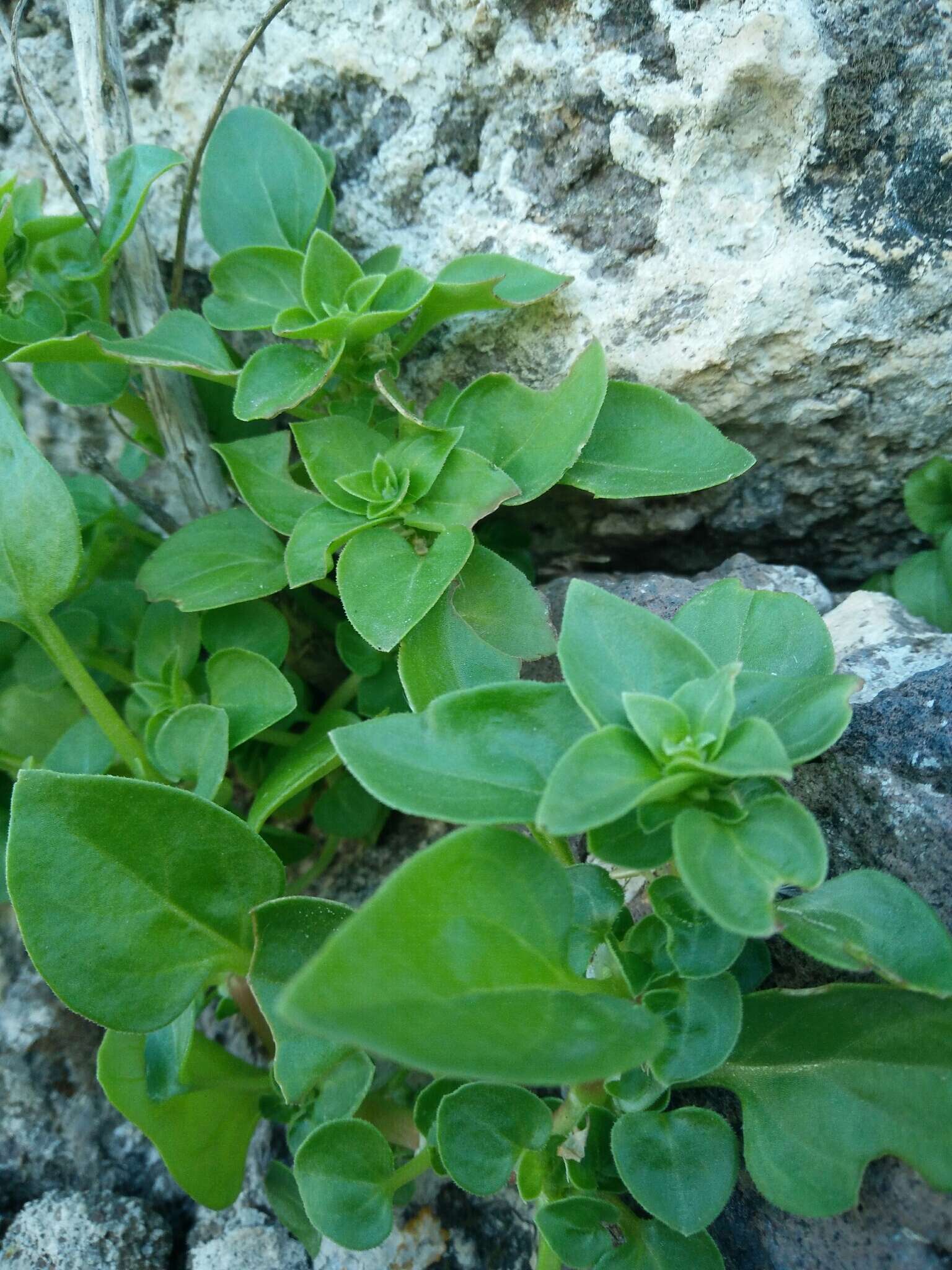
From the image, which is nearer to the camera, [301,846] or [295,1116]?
[295,1116]

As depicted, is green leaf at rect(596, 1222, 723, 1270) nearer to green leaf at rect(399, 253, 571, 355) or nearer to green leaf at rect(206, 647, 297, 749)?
green leaf at rect(206, 647, 297, 749)

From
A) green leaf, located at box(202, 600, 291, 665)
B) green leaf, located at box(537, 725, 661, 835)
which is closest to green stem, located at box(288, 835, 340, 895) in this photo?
green leaf, located at box(202, 600, 291, 665)

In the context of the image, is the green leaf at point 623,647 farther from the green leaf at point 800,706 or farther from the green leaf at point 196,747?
the green leaf at point 196,747

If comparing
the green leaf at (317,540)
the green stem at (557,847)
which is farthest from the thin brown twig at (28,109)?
the green stem at (557,847)

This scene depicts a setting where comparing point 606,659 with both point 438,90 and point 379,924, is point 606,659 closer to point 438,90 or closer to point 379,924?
point 379,924

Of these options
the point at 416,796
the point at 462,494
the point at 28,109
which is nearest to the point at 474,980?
the point at 416,796

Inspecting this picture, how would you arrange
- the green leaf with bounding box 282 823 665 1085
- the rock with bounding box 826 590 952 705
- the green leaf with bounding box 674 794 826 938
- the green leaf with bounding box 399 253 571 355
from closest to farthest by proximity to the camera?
the green leaf with bounding box 282 823 665 1085
the green leaf with bounding box 674 794 826 938
the rock with bounding box 826 590 952 705
the green leaf with bounding box 399 253 571 355

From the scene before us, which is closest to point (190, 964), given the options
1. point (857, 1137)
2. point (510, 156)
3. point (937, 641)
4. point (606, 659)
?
point (606, 659)

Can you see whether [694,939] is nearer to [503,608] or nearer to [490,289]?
[503,608]
